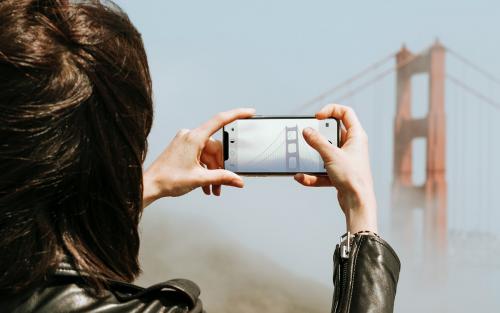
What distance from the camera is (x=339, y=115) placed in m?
0.97

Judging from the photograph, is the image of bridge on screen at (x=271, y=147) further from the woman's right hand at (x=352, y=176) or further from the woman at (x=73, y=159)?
the woman at (x=73, y=159)

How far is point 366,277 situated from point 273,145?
12.8 inches

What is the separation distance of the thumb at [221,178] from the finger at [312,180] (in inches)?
3.4

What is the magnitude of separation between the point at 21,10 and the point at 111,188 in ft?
Result: 0.59

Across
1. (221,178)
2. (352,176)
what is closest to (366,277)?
(352,176)

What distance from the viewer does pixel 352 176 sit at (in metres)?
A: 0.86

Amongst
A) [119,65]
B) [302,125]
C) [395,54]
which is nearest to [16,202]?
[119,65]

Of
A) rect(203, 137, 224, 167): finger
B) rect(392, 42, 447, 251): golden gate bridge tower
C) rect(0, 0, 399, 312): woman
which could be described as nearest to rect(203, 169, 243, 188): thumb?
rect(203, 137, 224, 167): finger

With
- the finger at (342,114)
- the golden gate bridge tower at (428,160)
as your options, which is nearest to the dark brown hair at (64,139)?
the finger at (342,114)

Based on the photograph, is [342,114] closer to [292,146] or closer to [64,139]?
[292,146]

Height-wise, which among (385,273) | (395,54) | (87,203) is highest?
(395,54)

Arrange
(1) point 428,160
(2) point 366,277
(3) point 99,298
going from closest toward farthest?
1. (3) point 99,298
2. (2) point 366,277
3. (1) point 428,160

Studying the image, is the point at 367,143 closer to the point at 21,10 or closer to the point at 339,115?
the point at 339,115

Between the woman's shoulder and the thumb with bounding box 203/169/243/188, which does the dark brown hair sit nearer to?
the woman's shoulder
